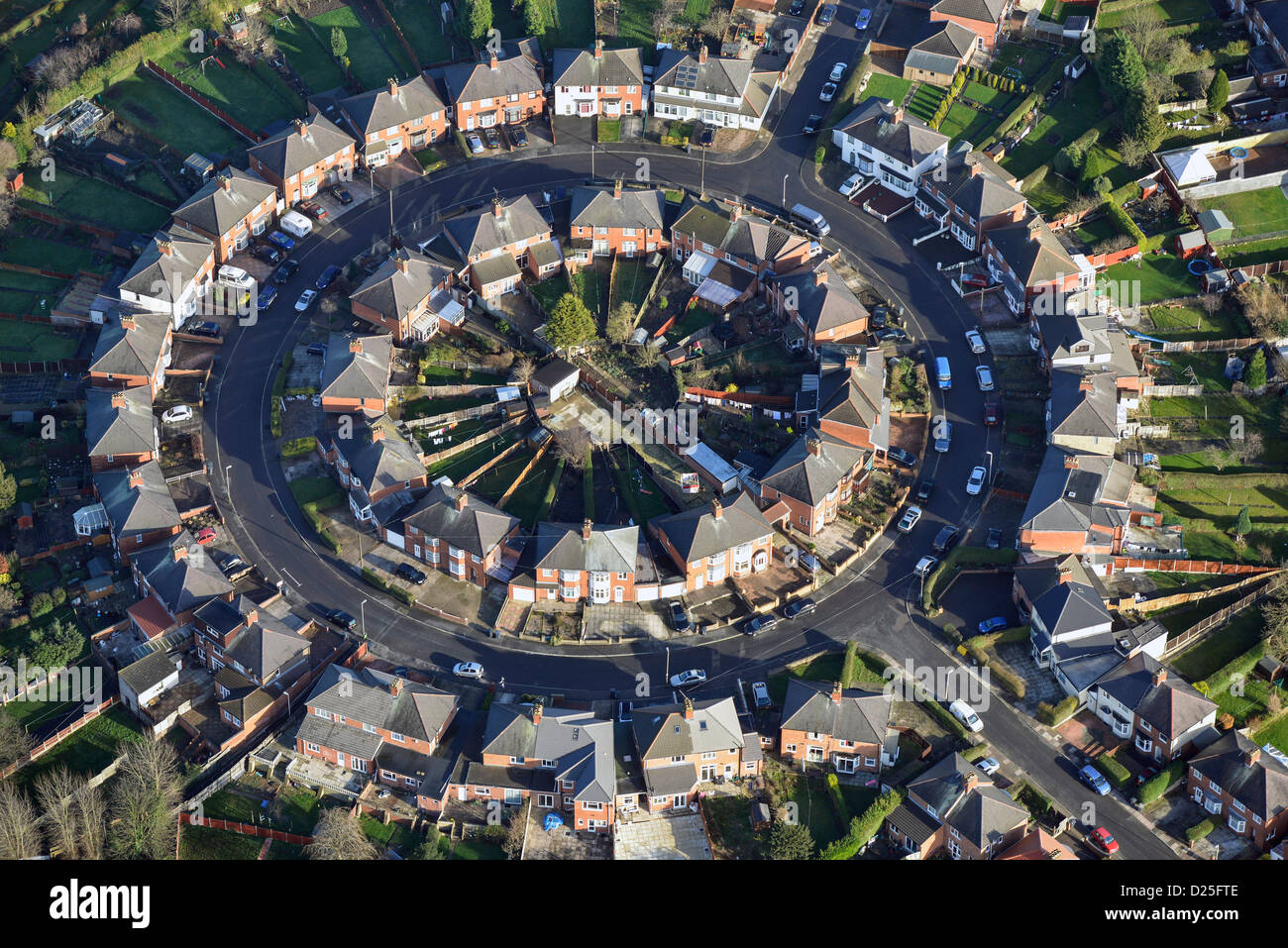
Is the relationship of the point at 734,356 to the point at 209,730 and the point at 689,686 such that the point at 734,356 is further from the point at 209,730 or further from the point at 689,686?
the point at 209,730

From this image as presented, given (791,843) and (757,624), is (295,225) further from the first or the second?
(791,843)

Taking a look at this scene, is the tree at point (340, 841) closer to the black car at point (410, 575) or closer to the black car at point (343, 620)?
the black car at point (343, 620)

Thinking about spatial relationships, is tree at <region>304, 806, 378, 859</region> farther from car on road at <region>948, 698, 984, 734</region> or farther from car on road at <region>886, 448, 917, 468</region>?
car on road at <region>886, 448, 917, 468</region>

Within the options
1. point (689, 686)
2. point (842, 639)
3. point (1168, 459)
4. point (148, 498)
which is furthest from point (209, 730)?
point (1168, 459)

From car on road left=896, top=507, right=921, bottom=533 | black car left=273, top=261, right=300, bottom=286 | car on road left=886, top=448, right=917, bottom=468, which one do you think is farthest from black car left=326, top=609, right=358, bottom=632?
car on road left=886, top=448, right=917, bottom=468

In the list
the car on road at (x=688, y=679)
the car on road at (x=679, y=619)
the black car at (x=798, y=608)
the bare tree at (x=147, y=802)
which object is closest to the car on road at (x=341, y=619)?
the bare tree at (x=147, y=802)

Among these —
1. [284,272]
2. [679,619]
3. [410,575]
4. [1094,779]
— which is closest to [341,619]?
[410,575]
